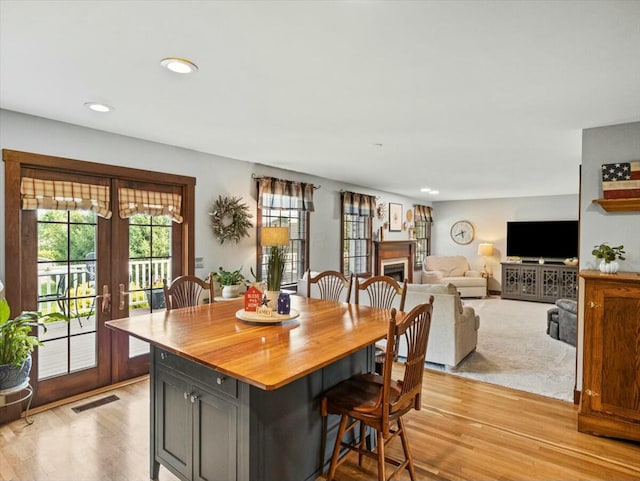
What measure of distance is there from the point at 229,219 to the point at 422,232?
6.58 metres

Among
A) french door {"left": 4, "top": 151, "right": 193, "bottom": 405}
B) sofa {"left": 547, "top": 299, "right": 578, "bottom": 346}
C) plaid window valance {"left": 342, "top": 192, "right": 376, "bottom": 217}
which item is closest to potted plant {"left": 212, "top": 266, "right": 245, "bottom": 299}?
french door {"left": 4, "top": 151, "right": 193, "bottom": 405}

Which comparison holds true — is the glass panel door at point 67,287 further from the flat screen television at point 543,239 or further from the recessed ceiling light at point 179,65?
the flat screen television at point 543,239

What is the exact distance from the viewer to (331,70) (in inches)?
86.8

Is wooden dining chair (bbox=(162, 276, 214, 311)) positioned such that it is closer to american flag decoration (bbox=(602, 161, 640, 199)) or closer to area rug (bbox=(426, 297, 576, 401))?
area rug (bbox=(426, 297, 576, 401))

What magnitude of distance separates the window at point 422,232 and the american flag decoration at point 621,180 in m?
6.24

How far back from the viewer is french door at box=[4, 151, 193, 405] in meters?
3.16

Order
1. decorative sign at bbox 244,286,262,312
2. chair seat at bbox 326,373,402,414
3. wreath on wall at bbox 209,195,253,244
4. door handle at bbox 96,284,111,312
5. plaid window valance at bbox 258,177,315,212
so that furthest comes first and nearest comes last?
plaid window valance at bbox 258,177,315,212, wreath on wall at bbox 209,195,253,244, door handle at bbox 96,284,111,312, decorative sign at bbox 244,286,262,312, chair seat at bbox 326,373,402,414

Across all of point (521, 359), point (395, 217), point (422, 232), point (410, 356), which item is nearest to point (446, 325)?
point (521, 359)

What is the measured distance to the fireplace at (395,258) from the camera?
24.8 feet

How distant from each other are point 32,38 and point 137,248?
2.32 meters

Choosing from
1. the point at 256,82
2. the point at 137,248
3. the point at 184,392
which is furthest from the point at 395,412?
the point at 137,248

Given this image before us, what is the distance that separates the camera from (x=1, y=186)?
9.51 feet

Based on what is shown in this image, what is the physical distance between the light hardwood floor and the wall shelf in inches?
68.6

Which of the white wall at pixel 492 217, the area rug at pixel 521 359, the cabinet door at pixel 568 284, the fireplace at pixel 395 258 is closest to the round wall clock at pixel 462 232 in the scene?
the white wall at pixel 492 217
